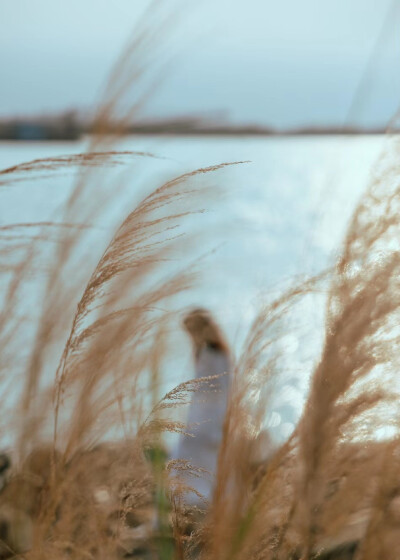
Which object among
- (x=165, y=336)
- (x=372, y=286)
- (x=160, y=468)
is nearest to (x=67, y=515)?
(x=160, y=468)

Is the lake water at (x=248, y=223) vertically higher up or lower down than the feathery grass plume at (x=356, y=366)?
higher up

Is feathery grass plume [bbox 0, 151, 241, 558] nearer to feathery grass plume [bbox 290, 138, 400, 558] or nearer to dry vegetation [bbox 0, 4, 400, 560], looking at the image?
dry vegetation [bbox 0, 4, 400, 560]

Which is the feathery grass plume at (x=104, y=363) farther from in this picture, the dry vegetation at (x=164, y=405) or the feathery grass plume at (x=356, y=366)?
the feathery grass plume at (x=356, y=366)

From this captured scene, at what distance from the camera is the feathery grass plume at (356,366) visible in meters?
0.56

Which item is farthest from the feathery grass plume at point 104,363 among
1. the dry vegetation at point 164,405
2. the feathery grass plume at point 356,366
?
the feathery grass plume at point 356,366

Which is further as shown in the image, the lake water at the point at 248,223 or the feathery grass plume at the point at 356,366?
the lake water at the point at 248,223

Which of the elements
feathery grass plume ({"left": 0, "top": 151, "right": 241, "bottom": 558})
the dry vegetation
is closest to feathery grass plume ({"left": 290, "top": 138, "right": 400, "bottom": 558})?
the dry vegetation

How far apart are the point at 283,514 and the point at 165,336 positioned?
25cm

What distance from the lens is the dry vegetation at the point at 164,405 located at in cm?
58

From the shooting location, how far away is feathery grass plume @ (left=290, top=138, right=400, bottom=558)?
561 millimetres

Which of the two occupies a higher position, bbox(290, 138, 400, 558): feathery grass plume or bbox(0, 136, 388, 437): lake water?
bbox(0, 136, 388, 437): lake water

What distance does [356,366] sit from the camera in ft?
1.85

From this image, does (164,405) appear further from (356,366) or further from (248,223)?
(248,223)

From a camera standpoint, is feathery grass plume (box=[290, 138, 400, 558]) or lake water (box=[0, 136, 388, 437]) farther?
lake water (box=[0, 136, 388, 437])
